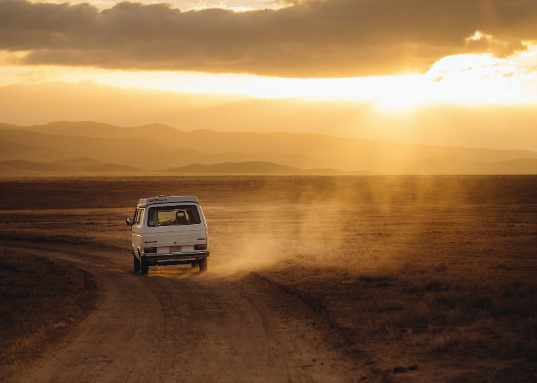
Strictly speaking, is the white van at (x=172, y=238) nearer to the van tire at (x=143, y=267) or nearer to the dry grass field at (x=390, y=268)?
the van tire at (x=143, y=267)

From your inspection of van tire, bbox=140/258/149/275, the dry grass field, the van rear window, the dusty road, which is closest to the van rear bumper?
van tire, bbox=140/258/149/275

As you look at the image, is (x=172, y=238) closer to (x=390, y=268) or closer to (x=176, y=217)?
(x=176, y=217)

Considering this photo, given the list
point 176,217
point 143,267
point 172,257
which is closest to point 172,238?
point 172,257

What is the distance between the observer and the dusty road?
10.7 meters

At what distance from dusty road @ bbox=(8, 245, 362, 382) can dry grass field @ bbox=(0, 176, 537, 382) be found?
677 millimetres

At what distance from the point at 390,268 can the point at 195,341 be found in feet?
38.6

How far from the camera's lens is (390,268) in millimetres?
23859

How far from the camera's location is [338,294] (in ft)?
61.4

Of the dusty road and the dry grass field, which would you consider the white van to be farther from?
the dusty road

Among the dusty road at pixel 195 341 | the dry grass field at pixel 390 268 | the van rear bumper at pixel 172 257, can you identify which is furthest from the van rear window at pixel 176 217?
the dusty road at pixel 195 341

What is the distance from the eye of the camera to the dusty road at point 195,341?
10742 millimetres

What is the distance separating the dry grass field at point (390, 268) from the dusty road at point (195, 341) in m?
0.68

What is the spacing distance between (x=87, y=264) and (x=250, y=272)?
8.00 metres

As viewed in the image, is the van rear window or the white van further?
the van rear window
